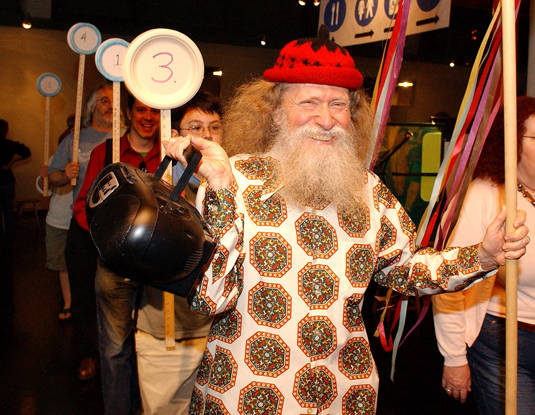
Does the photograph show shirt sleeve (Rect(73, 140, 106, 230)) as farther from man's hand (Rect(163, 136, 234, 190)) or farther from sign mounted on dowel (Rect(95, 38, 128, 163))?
man's hand (Rect(163, 136, 234, 190))

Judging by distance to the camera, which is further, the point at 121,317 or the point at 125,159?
the point at 125,159

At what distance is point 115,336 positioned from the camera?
2.65 metres

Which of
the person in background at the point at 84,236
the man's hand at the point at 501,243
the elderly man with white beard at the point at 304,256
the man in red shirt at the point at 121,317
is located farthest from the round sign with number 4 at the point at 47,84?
the man's hand at the point at 501,243

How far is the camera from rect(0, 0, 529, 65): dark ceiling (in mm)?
9070

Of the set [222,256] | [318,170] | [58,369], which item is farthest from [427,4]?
[58,369]

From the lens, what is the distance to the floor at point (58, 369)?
322 cm

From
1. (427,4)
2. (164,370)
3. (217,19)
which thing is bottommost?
(164,370)

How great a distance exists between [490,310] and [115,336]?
5.60 feet

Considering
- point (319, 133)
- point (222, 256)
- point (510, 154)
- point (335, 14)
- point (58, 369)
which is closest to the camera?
point (510, 154)

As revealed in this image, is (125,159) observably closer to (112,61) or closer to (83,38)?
(112,61)

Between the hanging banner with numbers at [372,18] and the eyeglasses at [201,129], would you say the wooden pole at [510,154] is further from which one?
Answer: the hanging banner with numbers at [372,18]

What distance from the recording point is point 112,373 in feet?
8.74

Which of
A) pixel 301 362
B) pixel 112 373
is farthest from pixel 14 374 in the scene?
pixel 301 362

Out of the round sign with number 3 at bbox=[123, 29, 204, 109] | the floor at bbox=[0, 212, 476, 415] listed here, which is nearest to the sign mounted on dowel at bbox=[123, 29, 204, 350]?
the round sign with number 3 at bbox=[123, 29, 204, 109]
